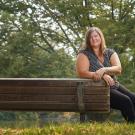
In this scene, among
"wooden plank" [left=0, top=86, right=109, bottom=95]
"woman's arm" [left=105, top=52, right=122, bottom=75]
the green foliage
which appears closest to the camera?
"wooden plank" [left=0, top=86, right=109, bottom=95]

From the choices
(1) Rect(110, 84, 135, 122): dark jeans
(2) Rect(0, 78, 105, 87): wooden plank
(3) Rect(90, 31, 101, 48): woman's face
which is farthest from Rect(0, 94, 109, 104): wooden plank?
(3) Rect(90, 31, 101, 48): woman's face

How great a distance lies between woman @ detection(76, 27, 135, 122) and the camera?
6.23 metres

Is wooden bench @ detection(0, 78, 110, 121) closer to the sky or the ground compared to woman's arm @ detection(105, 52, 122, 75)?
closer to the ground

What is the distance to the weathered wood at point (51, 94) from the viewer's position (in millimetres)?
5770

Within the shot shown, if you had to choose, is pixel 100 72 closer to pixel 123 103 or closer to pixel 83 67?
pixel 83 67

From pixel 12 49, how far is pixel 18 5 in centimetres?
236

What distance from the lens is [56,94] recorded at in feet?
19.4

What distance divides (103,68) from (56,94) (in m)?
0.74

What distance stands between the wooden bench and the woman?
0.28m

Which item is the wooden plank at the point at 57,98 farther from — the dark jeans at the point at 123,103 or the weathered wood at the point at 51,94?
the dark jeans at the point at 123,103

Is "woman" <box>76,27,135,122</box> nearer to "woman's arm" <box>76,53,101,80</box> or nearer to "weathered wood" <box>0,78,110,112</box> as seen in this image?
"woman's arm" <box>76,53,101,80</box>

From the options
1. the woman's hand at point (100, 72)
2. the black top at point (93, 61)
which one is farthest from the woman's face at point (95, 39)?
the woman's hand at point (100, 72)

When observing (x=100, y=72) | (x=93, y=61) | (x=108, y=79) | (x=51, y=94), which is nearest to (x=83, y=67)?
(x=93, y=61)

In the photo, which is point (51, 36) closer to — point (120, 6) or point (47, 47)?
point (47, 47)
